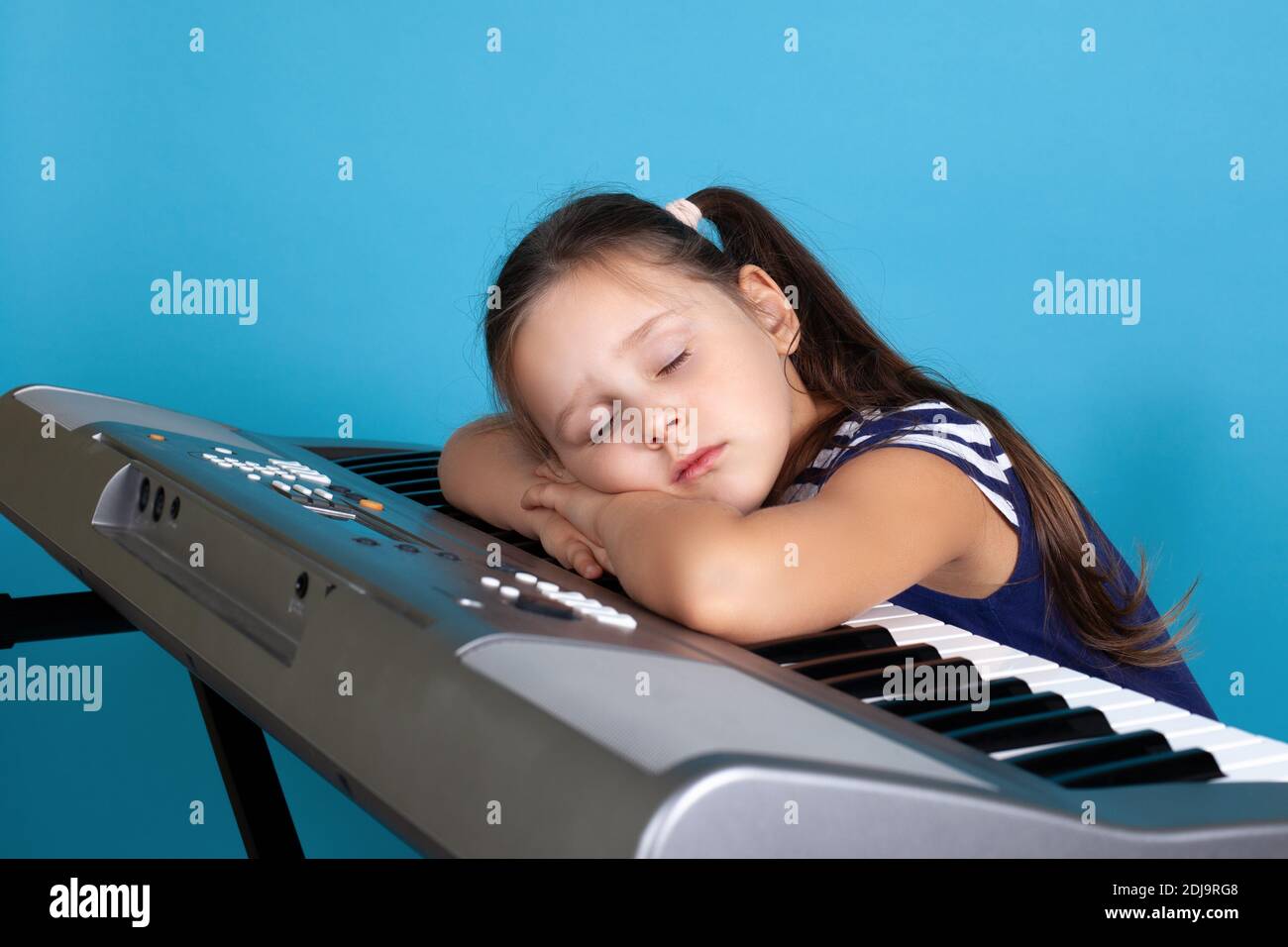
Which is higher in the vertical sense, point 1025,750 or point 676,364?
point 676,364

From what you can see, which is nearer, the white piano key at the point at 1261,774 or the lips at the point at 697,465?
the white piano key at the point at 1261,774

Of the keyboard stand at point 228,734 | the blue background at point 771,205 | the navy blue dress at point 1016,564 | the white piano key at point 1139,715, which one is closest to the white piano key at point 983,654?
the white piano key at point 1139,715

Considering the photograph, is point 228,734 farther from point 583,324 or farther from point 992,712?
point 992,712

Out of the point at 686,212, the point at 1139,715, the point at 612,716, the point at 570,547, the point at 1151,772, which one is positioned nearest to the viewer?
the point at 612,716

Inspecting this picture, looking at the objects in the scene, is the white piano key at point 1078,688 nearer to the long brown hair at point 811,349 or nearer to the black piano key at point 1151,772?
the black piano key at point 1151,772

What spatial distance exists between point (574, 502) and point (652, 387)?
14 cm

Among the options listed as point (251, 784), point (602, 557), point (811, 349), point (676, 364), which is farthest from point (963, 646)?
point (251, 784)

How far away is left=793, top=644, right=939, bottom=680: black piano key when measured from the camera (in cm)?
96

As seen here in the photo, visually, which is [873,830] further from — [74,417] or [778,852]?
[74,417]

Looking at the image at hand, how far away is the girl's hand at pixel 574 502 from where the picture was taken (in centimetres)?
132

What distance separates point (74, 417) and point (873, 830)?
1.20m

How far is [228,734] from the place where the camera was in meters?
1.81

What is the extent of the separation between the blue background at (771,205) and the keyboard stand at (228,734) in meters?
1.07
